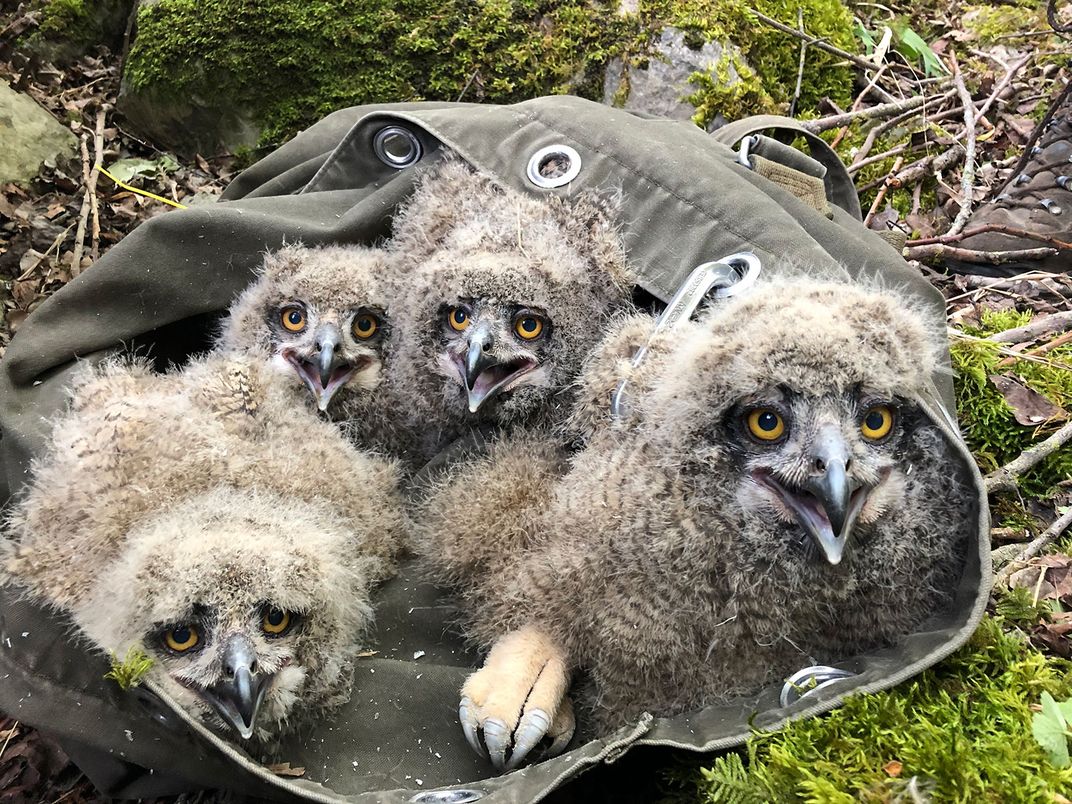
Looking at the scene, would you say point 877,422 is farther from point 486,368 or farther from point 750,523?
point 486,368

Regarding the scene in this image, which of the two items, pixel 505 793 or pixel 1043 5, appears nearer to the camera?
pixel 505 793

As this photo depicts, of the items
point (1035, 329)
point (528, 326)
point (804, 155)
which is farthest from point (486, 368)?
point (1035, 329)

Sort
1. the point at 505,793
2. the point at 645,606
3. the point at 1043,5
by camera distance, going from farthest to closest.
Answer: the point at 1043,5 → the point at 645,606 → the point at 505,793

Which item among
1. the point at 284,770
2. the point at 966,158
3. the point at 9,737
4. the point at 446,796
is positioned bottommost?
the point at 9,737

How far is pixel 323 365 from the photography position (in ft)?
10.3

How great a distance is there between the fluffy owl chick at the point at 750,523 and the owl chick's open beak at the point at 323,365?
1.20 meters

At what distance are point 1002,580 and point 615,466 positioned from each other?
1.04 metres

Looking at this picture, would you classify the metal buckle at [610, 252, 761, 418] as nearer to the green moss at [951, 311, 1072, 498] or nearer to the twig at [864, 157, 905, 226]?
the green moss at [951, 311, 1072, 498]

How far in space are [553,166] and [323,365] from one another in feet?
3.67

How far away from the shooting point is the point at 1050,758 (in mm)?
1663

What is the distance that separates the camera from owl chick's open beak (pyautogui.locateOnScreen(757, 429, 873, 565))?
5.76ft

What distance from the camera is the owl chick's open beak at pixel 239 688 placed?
2135 mm

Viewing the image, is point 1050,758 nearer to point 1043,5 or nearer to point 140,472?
point 140,472

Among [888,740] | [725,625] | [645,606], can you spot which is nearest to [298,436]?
[645,606]
